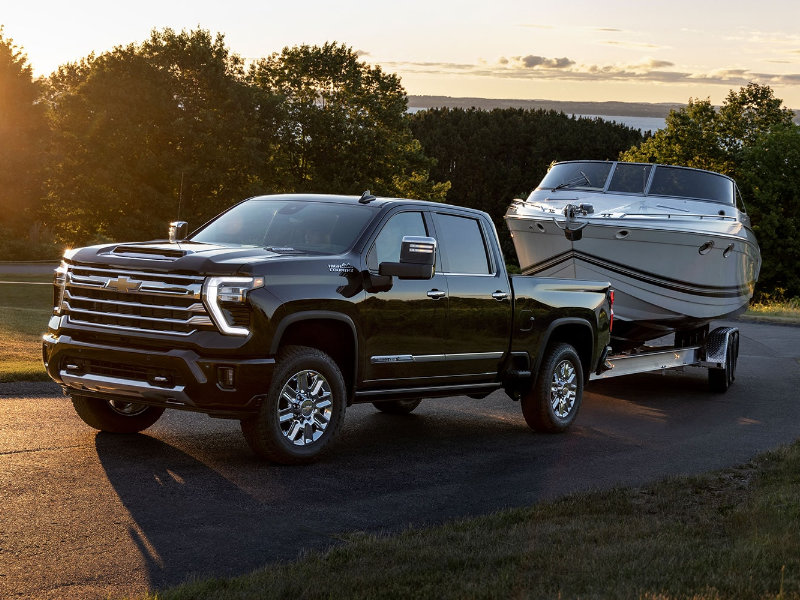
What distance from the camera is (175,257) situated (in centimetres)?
842

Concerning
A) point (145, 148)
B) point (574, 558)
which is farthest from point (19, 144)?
point (574, 558)

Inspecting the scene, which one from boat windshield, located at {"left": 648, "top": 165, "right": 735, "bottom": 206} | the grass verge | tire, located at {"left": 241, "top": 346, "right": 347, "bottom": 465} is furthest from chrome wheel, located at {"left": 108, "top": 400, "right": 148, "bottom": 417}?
boat windshield, located at {"left": 648, "top": 165, "right": 735, "bottom": 206}

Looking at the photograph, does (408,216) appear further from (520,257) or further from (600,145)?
(600,145)

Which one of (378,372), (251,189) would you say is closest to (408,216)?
(378,372)

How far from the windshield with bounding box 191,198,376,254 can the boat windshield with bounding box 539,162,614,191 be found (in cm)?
811

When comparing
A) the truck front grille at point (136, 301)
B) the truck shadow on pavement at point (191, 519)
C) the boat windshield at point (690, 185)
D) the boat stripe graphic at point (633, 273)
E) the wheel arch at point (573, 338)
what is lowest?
the truck shadow on pavement at point (191, 519)

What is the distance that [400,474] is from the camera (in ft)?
29.3

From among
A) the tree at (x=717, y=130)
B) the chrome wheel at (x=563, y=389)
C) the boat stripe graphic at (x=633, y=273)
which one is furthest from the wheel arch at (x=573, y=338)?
the tree at (x=717, y=130)

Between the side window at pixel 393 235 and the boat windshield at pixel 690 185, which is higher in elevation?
the boat windshield at pixel 690 185

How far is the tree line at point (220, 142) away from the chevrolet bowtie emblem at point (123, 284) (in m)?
36.6

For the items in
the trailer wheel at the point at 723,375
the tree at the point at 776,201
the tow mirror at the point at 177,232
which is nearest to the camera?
the tow mirror at the point at 177,232

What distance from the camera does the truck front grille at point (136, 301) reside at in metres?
8.20

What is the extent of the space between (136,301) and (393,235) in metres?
2.39

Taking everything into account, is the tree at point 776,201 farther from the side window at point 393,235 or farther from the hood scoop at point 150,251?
the hood scoop at point 150,251
